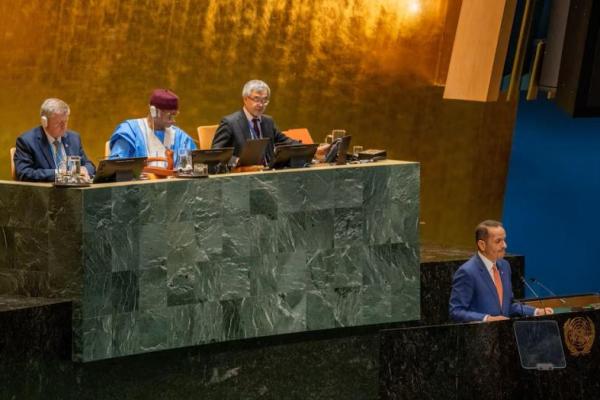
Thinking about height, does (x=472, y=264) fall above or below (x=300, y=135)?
below

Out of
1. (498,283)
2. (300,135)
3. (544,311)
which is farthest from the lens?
(300,135)

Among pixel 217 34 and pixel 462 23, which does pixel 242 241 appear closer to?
pixel 462 23

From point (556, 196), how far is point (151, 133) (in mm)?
3191

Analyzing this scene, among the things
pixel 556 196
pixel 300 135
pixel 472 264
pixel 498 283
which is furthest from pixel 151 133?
pixel 556 196

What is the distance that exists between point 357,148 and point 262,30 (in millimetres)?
2220

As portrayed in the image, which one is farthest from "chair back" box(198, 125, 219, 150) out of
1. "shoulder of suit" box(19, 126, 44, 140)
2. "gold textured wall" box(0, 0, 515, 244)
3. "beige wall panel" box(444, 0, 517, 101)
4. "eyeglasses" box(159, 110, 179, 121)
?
"beige wall panel" box(444, 0, 517, 101)

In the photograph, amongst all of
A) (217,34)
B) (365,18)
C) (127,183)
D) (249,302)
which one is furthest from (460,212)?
(127,183)

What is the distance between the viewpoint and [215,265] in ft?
22.8

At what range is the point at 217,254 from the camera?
6.96m

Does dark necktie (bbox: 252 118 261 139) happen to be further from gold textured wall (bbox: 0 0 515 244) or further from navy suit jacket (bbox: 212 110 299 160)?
gold textured wall (bbox: 0 0 515 244)

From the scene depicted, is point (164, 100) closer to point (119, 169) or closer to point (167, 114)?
point (167, 114)

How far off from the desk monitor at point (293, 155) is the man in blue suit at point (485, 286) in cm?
114

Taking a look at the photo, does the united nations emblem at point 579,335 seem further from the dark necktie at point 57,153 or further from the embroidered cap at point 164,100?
the dark necktie at point 57,153

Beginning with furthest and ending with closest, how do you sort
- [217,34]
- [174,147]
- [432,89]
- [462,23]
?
[432,89]
[217,34]
[462,23]
[174,147]
